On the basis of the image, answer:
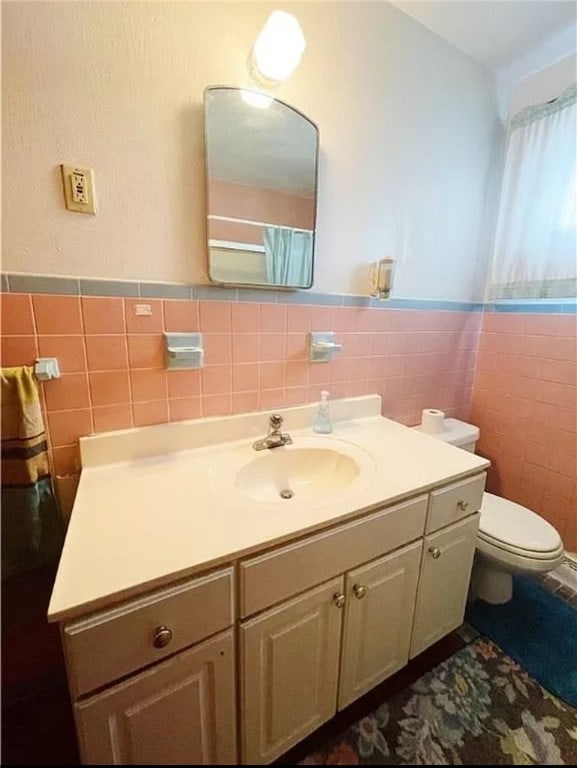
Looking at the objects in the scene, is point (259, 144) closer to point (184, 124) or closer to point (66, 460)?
point (184, 124)

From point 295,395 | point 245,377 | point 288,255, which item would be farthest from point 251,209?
point 295,395

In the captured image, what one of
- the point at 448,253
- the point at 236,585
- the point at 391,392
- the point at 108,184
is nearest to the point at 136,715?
the point at 236,585

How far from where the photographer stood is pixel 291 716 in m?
0.83

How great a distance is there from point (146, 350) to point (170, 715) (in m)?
0.84

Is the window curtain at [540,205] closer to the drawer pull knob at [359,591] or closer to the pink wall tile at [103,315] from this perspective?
the drawer pull knob at [359,591]

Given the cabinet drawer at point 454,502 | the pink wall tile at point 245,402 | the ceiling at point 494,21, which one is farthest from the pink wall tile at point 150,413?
the ceiling at point 494,21

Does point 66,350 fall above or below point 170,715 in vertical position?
above

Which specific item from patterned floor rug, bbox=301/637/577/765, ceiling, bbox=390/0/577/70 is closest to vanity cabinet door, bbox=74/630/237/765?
patterned floor rug, bbox=301/637/577/765

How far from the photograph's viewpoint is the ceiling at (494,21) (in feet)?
3.78

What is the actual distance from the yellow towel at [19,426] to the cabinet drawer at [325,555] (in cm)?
58

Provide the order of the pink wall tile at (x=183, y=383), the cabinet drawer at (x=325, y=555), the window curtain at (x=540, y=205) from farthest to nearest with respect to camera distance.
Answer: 1. the window curtain at (x=540, y=205)
2. the pink wall tile at (x=183, y=383)
3. the cabinet drawer at (x=325, y=555)

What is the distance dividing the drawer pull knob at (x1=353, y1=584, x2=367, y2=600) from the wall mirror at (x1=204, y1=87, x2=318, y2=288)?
913mm

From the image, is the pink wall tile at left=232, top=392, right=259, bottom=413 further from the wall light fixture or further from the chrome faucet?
the wall light fixture

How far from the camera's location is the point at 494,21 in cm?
122
